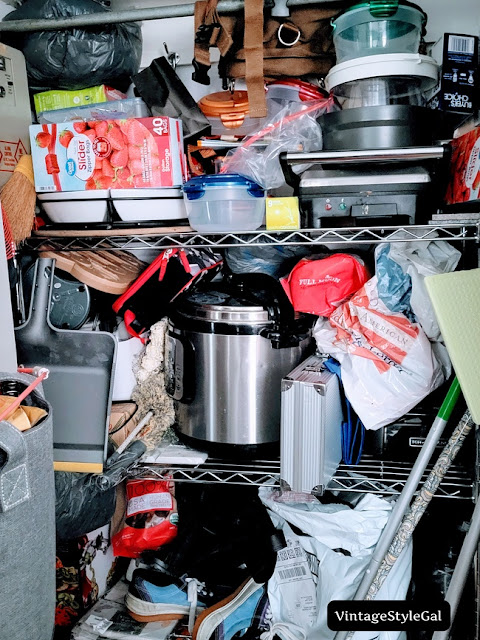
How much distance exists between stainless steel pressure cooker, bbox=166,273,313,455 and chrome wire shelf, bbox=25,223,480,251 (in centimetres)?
14

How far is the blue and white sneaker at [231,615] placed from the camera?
1434 millimetres

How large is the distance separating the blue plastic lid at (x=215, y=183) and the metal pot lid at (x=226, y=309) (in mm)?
267

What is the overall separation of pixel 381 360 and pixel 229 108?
2.58 feet

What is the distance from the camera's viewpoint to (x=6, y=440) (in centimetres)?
80

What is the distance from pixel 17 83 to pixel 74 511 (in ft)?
3.80

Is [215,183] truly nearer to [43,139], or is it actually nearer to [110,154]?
[110,154]

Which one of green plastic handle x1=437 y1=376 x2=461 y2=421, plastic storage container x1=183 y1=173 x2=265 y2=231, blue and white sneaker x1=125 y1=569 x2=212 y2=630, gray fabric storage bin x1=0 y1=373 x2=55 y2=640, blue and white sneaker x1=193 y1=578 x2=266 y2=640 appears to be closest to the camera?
gray fabric storage bin x1=0 y1=373 x2=55 y2=640

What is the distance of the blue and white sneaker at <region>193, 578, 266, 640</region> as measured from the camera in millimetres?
1434

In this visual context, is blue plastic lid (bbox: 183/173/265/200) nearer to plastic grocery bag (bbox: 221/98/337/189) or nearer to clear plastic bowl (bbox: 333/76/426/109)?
plastic grocery bag (bbox: 221/98/337/189)

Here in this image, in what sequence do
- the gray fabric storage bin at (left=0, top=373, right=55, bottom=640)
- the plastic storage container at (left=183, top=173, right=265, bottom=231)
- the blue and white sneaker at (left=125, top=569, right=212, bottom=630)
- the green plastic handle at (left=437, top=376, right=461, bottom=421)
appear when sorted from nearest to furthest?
the gray fabric storage bin at (left=0, top=373, right=55, bottom=640) < the green plastic handle at (left=437, top=376, right=461, bottom=421) < the plastic storage container at (left=183, top=173, right=265, bottom=231) < the blue and white sneaker at (left=125, top=569, right=212, bottom=630)

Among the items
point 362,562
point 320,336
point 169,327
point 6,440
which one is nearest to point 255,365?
point 320,336

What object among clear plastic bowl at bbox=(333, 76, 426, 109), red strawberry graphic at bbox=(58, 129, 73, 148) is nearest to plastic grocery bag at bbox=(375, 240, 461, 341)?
clear plastic bowl at bbox=(333, 76, 426, 109)

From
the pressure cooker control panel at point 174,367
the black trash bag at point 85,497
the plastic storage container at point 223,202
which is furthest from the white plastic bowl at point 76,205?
the black trash bag at point 85,497

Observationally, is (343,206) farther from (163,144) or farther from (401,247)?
(163,144)
